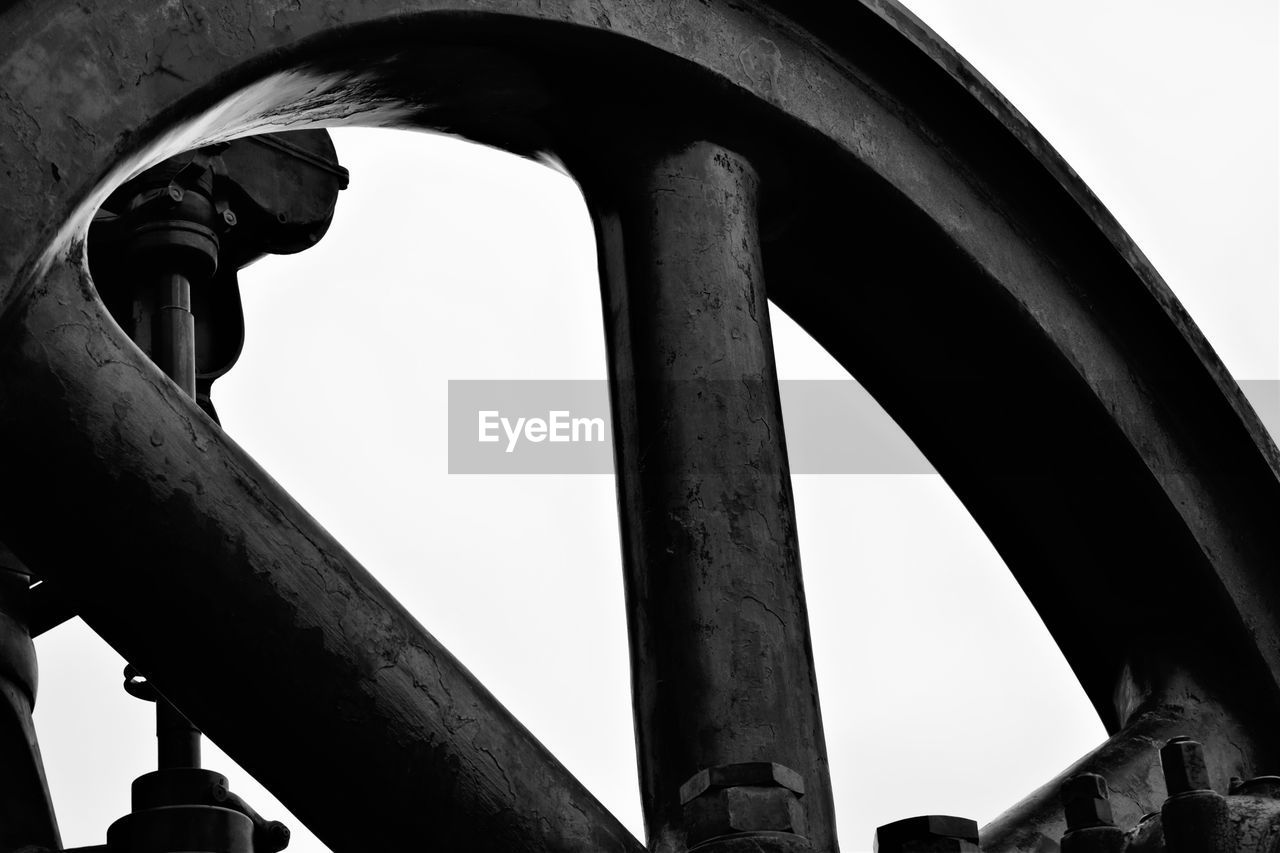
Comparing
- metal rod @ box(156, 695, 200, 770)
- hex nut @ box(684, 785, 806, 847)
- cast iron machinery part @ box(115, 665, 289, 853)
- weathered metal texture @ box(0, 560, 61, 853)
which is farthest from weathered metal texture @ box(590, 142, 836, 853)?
weathered metal texture @ box(0, 560, 61, 853)

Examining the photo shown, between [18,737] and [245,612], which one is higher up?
[18,737]

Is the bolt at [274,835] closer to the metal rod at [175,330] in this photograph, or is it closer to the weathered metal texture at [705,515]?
the metal rod at [175,330]

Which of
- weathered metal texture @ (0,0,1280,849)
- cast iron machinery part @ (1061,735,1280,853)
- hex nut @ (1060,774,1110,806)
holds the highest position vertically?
weathered metal texture @ (0,0,1280,849)

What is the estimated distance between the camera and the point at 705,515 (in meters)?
2.68

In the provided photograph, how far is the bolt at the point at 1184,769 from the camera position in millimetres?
2221

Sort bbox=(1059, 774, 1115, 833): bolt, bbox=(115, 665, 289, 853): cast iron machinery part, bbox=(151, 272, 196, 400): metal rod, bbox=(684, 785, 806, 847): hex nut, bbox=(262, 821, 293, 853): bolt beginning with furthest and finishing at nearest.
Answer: bbox=(151, 272, 196, 400): metal rod < bbox=(262, 821, 293, 853): bolt < bbox=(115, 665, 289, 853): cast iron machinery part < bbox=(684, 785, 806, 847): hex nut < bbox=(1059, 774, 1115, 833): bolt

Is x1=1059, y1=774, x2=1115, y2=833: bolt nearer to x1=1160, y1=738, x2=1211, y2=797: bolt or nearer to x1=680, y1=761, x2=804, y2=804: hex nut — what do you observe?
x1=1160, y1=738, x2=1211, y2=797: bolt

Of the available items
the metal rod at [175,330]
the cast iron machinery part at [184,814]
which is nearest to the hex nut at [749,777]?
the cast iron machinery part at [184,814]

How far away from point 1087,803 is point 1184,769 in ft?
0.39

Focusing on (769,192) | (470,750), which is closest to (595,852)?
(470,750)

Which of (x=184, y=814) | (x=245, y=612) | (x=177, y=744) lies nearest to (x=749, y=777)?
(x=245, y=612)

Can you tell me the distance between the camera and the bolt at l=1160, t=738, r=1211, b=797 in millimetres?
2221

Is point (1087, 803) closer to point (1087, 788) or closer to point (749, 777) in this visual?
point (1087, 788)

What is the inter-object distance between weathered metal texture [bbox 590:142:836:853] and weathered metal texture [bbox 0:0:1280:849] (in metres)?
0.19
